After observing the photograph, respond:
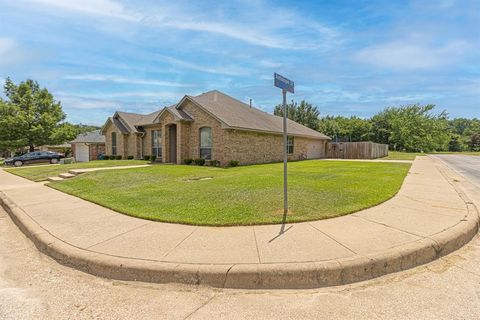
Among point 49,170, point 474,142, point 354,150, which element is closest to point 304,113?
point 354,150

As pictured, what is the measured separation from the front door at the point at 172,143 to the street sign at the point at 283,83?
16304mm

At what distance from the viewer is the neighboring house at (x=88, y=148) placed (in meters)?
33.0

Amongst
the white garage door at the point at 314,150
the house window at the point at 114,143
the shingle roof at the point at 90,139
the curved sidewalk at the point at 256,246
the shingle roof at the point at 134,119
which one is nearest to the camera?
the curved sidewalk at the point at 256,246

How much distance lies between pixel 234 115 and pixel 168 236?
16.1 metres

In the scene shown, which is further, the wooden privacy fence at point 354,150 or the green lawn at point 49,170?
the wooden privacy fence at point 354,150

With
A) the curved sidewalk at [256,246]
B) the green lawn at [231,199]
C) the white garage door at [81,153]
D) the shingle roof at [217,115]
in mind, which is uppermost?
the shingle roof at [217,115]

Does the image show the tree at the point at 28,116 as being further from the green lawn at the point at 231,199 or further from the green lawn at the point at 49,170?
the green lawn at the point at 231,199

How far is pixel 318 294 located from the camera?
325 centimetres

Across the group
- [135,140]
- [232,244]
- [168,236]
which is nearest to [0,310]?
[168,236]

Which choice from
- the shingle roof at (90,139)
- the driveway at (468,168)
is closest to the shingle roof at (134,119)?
the shingle roof at (90,139)

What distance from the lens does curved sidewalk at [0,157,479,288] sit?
3.52m

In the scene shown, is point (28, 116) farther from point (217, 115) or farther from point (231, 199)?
point (231, 199)

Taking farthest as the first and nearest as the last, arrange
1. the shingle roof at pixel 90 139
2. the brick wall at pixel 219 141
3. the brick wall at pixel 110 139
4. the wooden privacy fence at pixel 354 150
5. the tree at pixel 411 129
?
the tree at pixel 411 129 → the shingle roof at pixel 90 139 → the wooden privacy fence at pixel 354 150 → the brick wall at pixel 110 139 → the brick wall at pixel 219 141

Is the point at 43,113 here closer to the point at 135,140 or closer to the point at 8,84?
the point at 8,84
